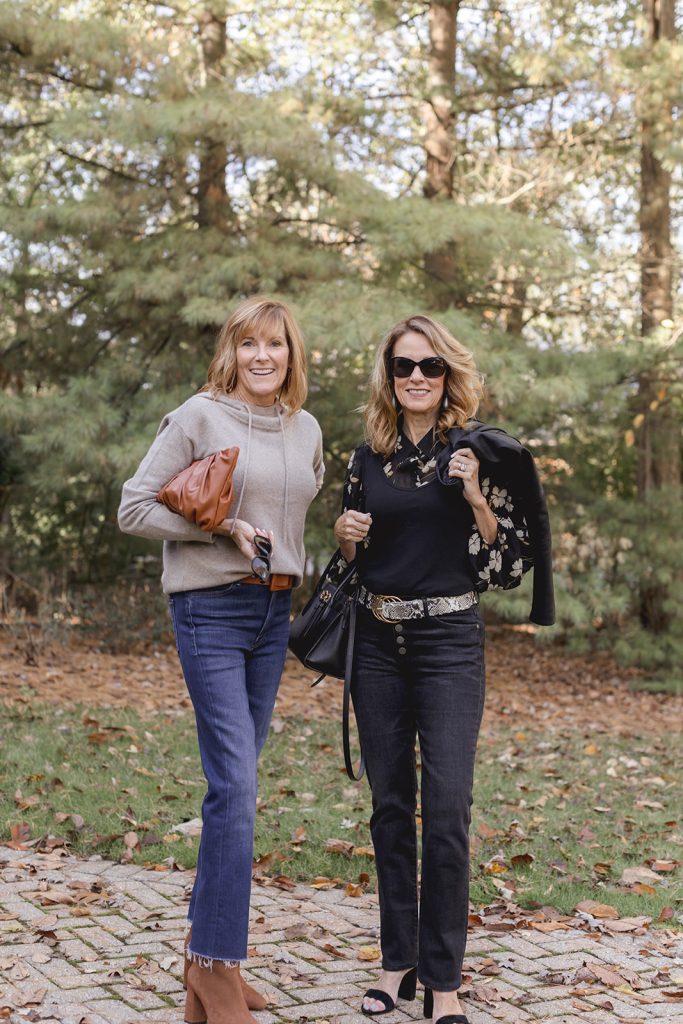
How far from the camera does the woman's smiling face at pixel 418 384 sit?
3.69 meters

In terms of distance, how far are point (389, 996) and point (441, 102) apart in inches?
396

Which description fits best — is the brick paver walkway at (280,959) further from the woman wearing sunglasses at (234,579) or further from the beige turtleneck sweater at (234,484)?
the beige turtleneck sweater at (234,484)

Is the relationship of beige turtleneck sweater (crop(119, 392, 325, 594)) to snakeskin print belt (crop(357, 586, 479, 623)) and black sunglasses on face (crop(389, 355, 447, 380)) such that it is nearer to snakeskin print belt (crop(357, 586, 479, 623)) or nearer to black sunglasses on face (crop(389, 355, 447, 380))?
snakeskin print belt (crop(357, 586, 479, 623))

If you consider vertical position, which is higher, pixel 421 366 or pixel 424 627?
pixel 421 366

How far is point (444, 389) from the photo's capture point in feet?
12.4

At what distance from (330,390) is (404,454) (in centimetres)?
698

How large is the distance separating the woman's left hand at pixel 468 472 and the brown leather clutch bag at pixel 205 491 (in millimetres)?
664

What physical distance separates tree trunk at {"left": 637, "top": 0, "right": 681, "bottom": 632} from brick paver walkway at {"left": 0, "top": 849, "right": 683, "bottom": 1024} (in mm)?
8281

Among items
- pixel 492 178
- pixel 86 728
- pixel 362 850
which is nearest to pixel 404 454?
pixel 362 850

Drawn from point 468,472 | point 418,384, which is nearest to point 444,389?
point 418,384

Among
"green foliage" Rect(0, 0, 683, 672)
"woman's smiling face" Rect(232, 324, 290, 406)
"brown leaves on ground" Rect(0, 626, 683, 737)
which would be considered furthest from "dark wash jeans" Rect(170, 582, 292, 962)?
"green foliage" Rect(0, 0, 683, 672)

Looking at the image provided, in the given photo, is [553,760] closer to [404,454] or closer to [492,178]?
[404,454]

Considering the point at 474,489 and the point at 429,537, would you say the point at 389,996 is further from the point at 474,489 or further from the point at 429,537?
the point at 474,489

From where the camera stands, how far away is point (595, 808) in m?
6.52
